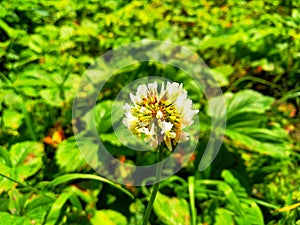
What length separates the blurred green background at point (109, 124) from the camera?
1271mm

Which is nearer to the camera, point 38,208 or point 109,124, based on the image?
point 38,208

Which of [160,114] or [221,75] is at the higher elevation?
[221,75]

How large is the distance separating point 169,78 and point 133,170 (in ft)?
1.52

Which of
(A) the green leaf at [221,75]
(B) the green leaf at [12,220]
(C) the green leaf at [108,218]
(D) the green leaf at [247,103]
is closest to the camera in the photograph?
(B) the green leaf at [12,220]

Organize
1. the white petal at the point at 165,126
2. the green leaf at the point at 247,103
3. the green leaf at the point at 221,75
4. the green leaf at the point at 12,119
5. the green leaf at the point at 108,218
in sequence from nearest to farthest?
the white petal at the point at 165,126 → the green leaf at the point at 108,218 → the green leaf at the point at 12,119 → the green leaf at the point at 247,103 → the green leaf at the point at 221,75

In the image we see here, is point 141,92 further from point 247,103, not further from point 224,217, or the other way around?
point 247,103

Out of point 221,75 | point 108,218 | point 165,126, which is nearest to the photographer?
point 165,126

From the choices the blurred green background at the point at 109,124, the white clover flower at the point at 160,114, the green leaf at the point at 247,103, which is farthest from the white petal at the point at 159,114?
the green leaf at the point at 247,103

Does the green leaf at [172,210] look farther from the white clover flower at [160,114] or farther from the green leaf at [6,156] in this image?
the white clover flower at [160,114]

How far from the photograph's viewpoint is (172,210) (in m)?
1.35

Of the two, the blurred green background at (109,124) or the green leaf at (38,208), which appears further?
the blurred green background at (109,124)

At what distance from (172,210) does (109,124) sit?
15.3 inches

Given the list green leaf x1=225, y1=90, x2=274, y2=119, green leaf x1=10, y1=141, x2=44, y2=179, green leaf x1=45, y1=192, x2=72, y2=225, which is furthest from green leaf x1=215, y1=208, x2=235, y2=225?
green leaf x1=10, y1=141, x2=44, y2=179

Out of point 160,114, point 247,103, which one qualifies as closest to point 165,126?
point 160,114
